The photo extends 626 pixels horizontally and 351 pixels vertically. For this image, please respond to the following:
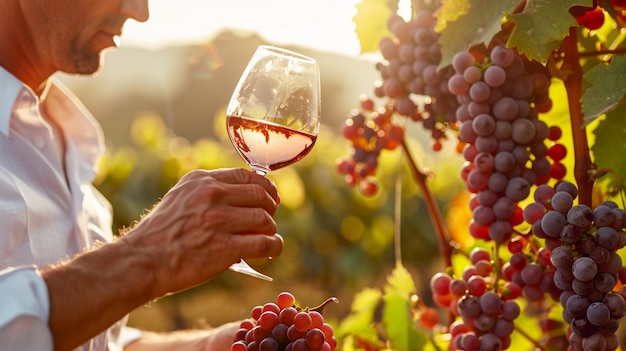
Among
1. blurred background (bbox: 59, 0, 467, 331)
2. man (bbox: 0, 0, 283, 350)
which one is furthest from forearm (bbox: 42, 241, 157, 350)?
blurred background (bbox: 59, 0, 467, 331)

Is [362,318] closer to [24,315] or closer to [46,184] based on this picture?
[46,184]

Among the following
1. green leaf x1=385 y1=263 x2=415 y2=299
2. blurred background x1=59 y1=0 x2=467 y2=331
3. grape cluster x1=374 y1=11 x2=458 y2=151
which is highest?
grape cluster x1=374 y1=11 x2=458 y2=151

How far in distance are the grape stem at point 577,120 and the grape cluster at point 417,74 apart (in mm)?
228

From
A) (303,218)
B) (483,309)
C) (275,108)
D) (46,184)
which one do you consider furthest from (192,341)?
(303,218)

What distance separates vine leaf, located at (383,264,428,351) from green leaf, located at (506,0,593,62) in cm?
66

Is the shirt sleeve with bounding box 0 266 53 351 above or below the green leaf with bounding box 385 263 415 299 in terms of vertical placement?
above

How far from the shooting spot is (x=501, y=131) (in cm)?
129

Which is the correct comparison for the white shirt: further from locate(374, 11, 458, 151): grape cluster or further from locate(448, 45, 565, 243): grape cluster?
locate(448, 45, 565, 243): grape cluster

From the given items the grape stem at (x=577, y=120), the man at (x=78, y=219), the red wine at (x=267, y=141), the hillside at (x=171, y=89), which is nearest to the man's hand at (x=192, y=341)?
the man at (x=78, y=219)

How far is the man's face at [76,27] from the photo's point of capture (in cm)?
193

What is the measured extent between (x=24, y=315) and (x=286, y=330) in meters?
0.38

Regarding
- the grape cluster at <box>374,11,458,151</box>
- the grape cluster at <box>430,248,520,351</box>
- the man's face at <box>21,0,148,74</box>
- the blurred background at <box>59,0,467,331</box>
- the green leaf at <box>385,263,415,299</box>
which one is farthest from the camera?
the blurred background at <box>59,0,467,331</box>

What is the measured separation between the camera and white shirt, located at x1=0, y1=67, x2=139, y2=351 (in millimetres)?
1648

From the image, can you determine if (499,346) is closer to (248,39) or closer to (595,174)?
(595,174)
